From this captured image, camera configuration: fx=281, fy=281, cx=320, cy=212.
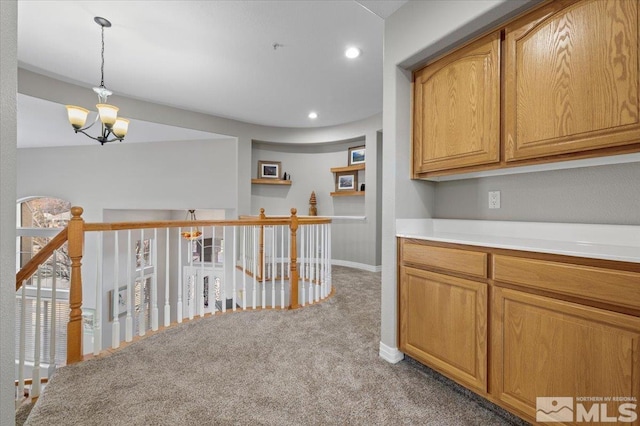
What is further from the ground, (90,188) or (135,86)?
(135,86)

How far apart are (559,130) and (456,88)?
65 centimetres

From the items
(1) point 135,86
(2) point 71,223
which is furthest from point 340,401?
A: (1) point 135,86

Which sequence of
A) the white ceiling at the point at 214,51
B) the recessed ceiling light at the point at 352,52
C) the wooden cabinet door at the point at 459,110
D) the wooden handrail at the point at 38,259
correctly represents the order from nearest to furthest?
the wooden cabinet door at the point at 459,110 → the wooden handrail at the point at 38,259 → the white ceiling at the point at 214,51 → the recessed ceiling light at the point at 352,52

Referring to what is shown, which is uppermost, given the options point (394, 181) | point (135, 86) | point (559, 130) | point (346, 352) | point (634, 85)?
point (135, 86)

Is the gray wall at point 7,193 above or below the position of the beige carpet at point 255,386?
above

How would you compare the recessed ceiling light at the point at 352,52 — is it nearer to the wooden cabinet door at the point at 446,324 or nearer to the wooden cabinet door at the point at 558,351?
the wooden cabinet door at the point at 446,324

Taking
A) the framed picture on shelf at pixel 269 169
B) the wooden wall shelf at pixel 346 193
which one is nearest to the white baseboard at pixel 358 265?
the wooden wall shelf at pixel 346 193

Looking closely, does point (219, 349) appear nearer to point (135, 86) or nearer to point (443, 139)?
point (443, 139)

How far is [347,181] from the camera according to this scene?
18.8 feet

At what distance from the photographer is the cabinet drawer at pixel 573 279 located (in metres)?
1.05

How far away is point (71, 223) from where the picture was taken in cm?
196

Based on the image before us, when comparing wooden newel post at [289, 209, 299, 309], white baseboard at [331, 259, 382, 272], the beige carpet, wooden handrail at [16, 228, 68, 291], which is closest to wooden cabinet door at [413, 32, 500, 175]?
the beige carpet

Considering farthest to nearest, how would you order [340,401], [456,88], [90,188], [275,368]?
1. [90,188]
2. [275,368]
3. [456,88]
4. [340,401]

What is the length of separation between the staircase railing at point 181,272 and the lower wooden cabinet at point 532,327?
1.78 m
